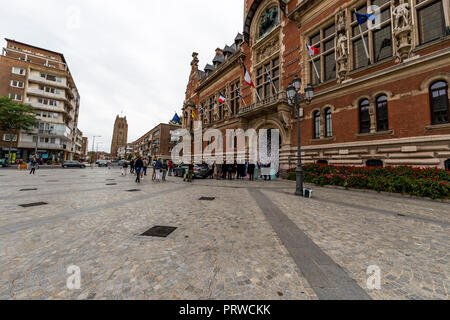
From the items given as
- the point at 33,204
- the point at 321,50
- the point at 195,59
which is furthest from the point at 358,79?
the point at 195,59

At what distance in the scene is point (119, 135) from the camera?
125 m

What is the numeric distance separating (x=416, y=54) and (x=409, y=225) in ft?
39.0

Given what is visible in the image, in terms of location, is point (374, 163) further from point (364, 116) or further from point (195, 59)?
point (195, 59)

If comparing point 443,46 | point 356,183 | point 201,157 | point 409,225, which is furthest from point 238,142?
point 409,225

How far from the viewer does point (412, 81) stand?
10727 mm

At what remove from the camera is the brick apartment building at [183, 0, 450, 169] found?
10.1 m

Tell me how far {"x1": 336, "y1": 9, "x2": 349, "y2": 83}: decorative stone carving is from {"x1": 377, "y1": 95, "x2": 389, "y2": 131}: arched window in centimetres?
305

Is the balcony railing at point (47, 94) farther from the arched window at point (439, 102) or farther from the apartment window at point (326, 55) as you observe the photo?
the arched window at point (439, 102)

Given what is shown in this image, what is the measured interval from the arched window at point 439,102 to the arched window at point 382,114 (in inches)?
78.7

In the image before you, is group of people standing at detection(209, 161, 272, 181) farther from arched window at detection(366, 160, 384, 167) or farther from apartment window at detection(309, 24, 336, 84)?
apartment window at detection(309, 24, 336, 84)

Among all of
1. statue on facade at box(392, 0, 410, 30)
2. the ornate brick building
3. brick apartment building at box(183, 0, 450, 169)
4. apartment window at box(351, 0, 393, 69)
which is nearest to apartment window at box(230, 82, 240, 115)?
brick apartment building at box(183, 0, 450, 169)

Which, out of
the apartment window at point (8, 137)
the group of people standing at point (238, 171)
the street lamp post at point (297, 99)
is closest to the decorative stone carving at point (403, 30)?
the street lamp post at point (297, 99)

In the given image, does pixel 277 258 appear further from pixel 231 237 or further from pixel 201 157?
pixel 201 157

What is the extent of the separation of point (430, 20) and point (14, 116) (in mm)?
55097
